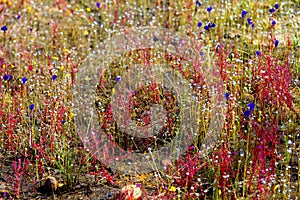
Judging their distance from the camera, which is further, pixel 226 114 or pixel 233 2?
pixel 233 2

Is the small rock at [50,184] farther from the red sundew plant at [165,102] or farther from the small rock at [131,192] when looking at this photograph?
the small rock at [131,192]

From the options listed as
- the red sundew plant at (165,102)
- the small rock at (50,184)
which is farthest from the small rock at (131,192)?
the small rock at (50,184)

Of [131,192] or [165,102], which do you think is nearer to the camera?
[131,192]

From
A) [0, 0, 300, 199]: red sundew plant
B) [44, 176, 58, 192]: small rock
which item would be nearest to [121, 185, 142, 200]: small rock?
[0, 0, 300, 199]: red sundew plant

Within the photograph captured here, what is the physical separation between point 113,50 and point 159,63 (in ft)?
2.17

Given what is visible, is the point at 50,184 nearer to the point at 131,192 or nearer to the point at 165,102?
the point at 131,192

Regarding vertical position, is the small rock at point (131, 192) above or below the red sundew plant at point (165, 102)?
below

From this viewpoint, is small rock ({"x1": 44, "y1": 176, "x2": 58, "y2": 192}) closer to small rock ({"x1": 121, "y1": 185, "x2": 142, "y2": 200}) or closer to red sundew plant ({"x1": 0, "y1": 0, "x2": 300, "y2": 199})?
red sundew plant ({"x1": 0, "y1": 0, "x2": 300, "y2": 199})

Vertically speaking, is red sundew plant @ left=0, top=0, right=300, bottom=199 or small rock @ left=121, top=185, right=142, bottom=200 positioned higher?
red sundew plant @ left=0, top=0, right=300, bottom=199

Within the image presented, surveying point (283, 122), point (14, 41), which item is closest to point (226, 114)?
point (283, 122)

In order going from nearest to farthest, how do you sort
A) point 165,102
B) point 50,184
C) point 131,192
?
point 131,192, point 50,184, point 165,102

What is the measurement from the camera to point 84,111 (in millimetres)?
5156

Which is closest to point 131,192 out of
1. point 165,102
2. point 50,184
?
point 50,184

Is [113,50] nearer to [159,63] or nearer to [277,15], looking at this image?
[159,63]
